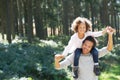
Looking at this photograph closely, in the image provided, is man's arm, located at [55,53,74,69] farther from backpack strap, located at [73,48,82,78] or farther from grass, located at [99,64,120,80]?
grass, located at [99,64,120,80]

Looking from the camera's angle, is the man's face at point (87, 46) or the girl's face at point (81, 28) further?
the girl's face at point (81, 28)

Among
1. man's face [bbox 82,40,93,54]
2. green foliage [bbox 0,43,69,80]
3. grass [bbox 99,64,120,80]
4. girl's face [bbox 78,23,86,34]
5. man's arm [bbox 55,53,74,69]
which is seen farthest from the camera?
→ grass [bbox 99,64,120,80]

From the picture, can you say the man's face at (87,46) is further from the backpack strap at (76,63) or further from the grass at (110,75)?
the grass at (110,75)

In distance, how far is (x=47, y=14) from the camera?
46469mm

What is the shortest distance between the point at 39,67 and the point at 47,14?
32767 mm

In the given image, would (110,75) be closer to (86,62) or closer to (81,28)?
(81,28)

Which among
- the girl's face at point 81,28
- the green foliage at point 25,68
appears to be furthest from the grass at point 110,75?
the girl's face at point 81,28

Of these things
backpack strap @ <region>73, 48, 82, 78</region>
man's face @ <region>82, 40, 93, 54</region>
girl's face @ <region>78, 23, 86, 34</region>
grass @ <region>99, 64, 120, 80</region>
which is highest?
girl's face @ <region>78, 23, 86, 34</region>

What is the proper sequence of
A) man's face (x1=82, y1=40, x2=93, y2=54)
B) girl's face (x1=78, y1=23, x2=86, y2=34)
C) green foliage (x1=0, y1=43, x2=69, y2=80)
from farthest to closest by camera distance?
green foliage (x1=0, y1=43, x2=69, y2=80) → girl's face (x1=78, y1=23, x2=86, y2=34) → man's face (x1=82, y1=40, x2=93, y2=54)

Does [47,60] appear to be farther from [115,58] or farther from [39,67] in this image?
[115,58]

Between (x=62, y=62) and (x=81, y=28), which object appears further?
(x=81, y=28)

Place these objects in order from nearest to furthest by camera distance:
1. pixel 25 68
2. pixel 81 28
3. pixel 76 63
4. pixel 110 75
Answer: pixel 76 63 → pixel 81 28 → pixel 25 68 → pixel 110 75

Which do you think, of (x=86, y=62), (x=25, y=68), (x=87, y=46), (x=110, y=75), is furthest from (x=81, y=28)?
(x=110, y=75)

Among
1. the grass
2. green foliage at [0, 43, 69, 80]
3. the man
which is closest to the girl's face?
the man
